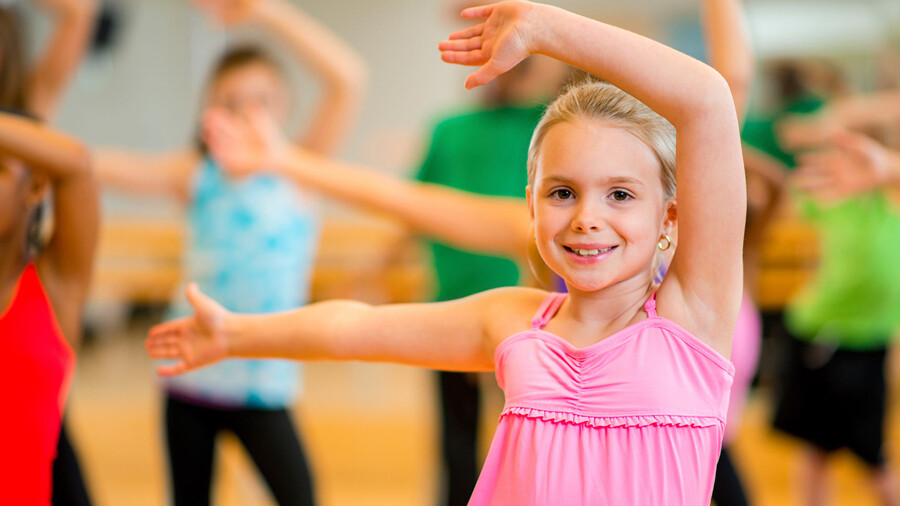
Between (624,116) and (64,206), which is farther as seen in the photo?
(64,206)

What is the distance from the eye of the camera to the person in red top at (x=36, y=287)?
1.38 m

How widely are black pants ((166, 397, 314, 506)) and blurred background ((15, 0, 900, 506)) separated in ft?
2.53

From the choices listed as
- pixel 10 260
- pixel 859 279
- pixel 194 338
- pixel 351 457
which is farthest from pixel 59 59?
pixel 859 279

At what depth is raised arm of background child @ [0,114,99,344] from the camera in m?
1.36

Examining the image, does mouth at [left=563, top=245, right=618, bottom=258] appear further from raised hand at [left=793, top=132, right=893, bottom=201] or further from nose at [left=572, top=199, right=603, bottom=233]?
raised hand at [left=793, top=132, right=893, bottom=201]

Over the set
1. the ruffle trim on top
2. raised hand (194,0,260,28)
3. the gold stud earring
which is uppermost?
raised hand (194,0,260,28)

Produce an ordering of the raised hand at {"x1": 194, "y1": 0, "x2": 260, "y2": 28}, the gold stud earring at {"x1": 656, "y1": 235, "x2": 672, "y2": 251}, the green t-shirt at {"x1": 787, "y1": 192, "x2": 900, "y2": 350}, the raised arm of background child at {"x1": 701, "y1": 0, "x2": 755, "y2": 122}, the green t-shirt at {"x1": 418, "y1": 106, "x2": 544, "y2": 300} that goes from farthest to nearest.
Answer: the green t-shirt at {"x1": 787, "y1": 192, "x2": 900, "y2": 350} → the raised hand at {"x1": 194, "y1": 0, "x2": 260, "y2": 28} → the green t-shirt at {"x1": 418, "y1": 106, "x2": 544, "y2": 300} → the raised arm of background child at {"x1": 701, "y1": 0, "x2": 755, "y2": 122} → the gold stud earring at {"x1": 656, "y1": 235, "x2": 672, "y2": 251}

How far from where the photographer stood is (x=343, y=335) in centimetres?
120

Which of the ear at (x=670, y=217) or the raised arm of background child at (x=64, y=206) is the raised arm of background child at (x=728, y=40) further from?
the raised arm of background child at (x=64, y=206)

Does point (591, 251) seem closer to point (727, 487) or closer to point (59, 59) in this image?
point (727, 487)

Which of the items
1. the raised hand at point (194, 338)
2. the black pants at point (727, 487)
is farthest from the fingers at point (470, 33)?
the black pants at point (727, 487)

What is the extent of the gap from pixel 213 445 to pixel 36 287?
75 cm

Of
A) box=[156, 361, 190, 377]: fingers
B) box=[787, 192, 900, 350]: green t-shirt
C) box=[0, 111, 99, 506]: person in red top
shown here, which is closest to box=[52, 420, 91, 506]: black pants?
box=[0, 111, 99, 506]: person in red top

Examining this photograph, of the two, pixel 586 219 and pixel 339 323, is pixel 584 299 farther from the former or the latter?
pixel 339 323
